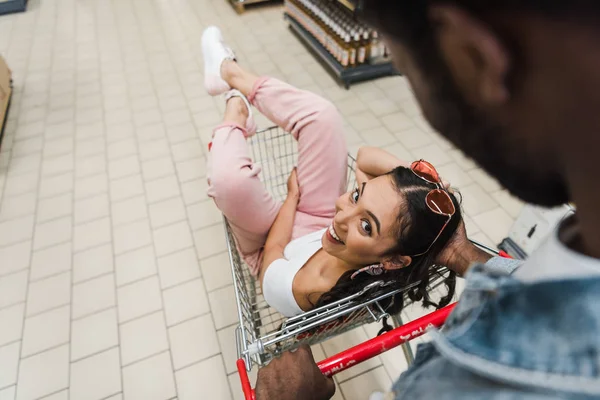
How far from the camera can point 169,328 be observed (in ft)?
5.68

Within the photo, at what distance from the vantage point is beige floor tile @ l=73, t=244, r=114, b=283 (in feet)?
6.38

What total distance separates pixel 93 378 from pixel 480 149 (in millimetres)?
1825

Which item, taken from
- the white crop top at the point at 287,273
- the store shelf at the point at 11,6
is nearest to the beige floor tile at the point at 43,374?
the white crop top at the point at 287,273

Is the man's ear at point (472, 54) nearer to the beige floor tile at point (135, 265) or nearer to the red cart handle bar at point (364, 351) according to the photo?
the red cart handle bar at point (364, 351)

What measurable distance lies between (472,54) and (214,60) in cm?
144

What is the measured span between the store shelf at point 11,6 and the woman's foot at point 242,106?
4.83 meters

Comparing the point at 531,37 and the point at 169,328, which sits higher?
the point at 531,37

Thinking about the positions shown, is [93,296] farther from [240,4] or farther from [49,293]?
[240,4]

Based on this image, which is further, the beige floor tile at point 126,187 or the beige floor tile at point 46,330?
the beige floor tile at point 126,187

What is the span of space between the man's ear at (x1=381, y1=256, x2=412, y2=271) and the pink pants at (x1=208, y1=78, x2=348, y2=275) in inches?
17.7

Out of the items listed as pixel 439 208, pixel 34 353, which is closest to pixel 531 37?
pixel 439 208

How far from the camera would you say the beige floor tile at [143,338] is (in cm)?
166

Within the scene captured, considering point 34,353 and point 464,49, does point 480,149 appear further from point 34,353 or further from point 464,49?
point 34,353

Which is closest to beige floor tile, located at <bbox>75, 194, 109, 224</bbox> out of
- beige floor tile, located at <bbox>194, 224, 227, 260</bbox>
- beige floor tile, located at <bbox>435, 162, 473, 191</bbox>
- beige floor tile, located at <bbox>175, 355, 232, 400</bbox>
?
beige floor tile, located at <bbox>194, 224, 227, 260</bbox>
